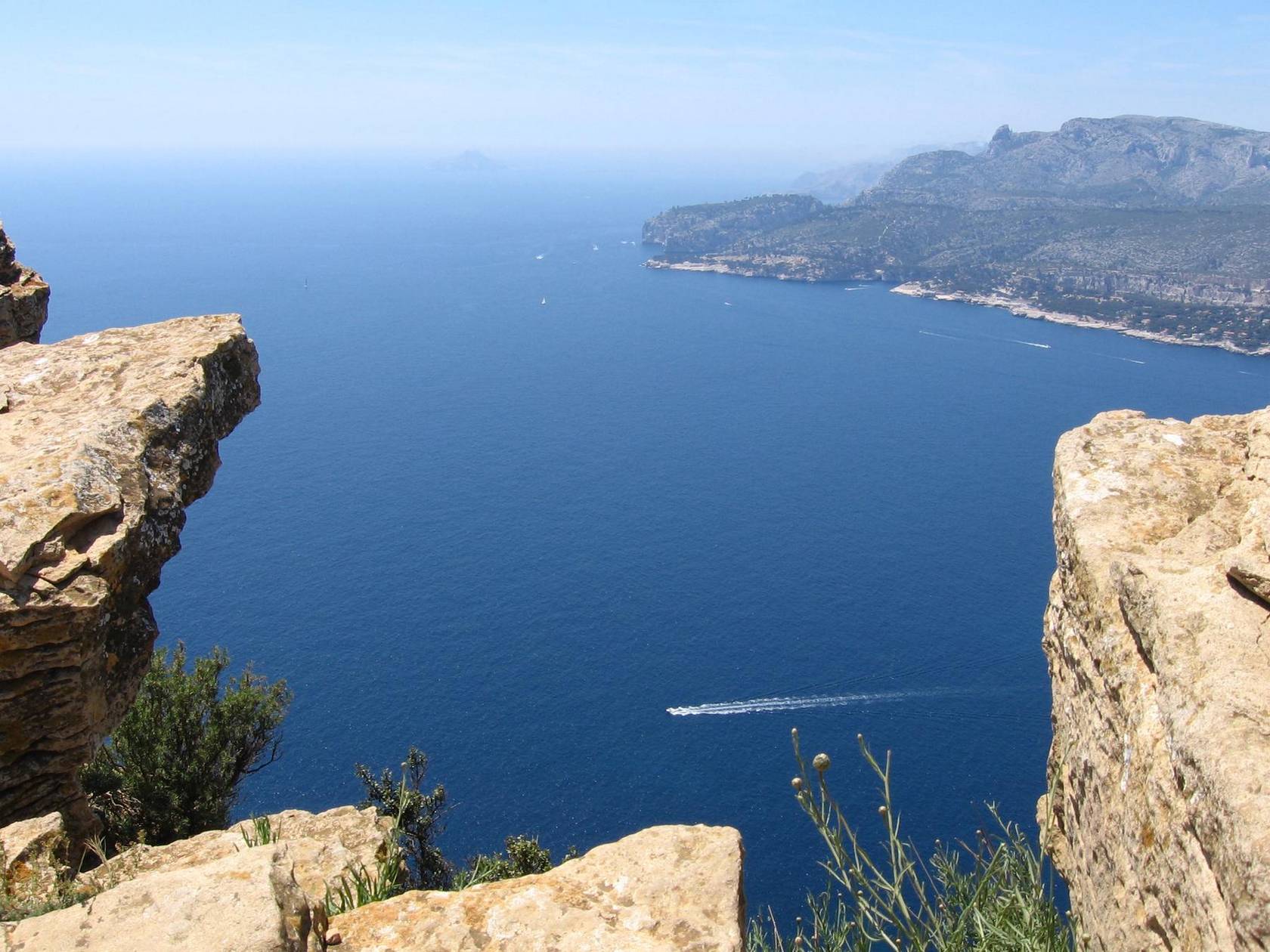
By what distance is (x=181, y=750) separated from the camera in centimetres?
1694

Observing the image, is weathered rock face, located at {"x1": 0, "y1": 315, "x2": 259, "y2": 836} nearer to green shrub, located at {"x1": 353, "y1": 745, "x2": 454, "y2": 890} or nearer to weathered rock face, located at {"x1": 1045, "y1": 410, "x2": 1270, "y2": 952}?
weathered rock face, located at {"x1": 1045, "y1": 410, "x2": 1270, "y2": 952}

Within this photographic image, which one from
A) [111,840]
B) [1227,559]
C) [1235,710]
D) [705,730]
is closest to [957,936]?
[1235,710]

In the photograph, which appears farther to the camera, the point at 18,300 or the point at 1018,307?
the point at 1018,307

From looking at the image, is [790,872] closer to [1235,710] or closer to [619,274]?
[1235,710]

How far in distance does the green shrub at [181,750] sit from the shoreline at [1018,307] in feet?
489

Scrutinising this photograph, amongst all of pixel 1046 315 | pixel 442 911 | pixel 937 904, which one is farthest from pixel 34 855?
pixel 1046 315

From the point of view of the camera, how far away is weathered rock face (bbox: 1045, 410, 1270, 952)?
13.3 feet

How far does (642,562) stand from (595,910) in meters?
59.9

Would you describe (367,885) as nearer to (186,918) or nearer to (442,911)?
(442,911)

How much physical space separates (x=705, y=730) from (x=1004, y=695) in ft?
58.6

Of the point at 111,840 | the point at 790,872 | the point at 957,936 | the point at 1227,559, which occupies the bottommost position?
the point at 790,872

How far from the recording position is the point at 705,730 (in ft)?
158

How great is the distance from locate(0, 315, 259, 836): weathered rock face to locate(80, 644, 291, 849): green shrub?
6.03m

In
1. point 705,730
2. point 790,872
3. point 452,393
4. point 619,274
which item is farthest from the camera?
point 619,274
